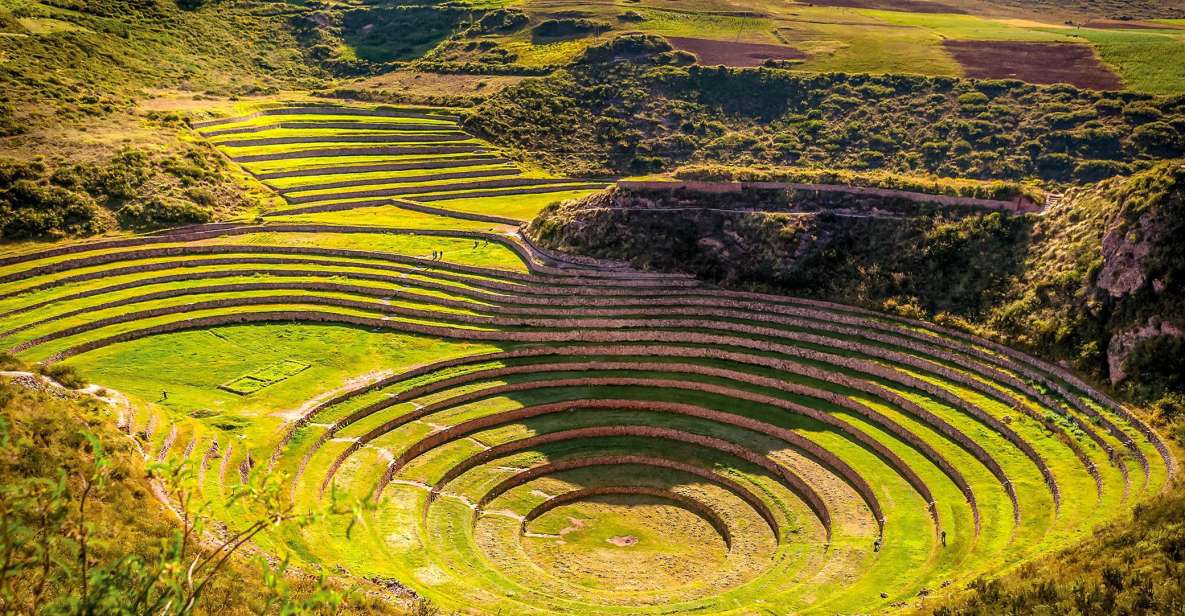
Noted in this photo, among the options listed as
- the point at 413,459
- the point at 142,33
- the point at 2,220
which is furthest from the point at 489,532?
the point at 142,33

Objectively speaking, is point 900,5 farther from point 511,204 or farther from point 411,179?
point 411,179

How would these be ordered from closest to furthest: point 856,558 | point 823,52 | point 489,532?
point 856,558
point 489,532
point 823,52

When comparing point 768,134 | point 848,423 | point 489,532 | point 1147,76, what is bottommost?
point 489,532

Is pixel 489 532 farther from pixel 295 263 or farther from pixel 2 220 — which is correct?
pixel 2 220

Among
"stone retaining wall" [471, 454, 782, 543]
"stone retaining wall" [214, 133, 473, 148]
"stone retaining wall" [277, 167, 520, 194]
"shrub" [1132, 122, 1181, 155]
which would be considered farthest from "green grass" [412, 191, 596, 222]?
"shrub" [1132, 122, 1181, 155]

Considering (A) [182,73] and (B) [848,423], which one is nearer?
(B) [848,423]

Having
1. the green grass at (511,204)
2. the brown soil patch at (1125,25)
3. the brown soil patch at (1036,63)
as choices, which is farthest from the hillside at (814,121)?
the brown soil patch at (1125,25)

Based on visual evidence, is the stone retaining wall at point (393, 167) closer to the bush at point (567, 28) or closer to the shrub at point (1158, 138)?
the bush at point (567, 28)
